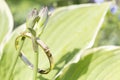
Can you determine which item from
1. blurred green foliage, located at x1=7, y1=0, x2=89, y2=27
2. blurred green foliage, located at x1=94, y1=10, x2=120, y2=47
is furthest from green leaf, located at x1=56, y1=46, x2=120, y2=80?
blurred green foliage, located at x1=7, y1=0, x2=89, y2=27

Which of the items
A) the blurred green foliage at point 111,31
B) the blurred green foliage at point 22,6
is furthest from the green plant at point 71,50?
the blurred green foliage at point 22,6

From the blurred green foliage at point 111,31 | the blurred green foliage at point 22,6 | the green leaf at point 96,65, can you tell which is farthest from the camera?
the blurred green foliage at point 22,6

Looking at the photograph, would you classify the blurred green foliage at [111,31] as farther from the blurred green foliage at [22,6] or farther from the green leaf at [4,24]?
the green leaf at [4,24]

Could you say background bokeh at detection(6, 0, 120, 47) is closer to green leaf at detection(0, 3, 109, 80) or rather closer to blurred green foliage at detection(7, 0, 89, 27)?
blurred green foliage at detection(7, 0, 89, 27)

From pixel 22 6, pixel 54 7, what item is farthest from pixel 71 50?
pixel 22 6

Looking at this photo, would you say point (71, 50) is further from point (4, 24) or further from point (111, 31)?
point (111, 31)
